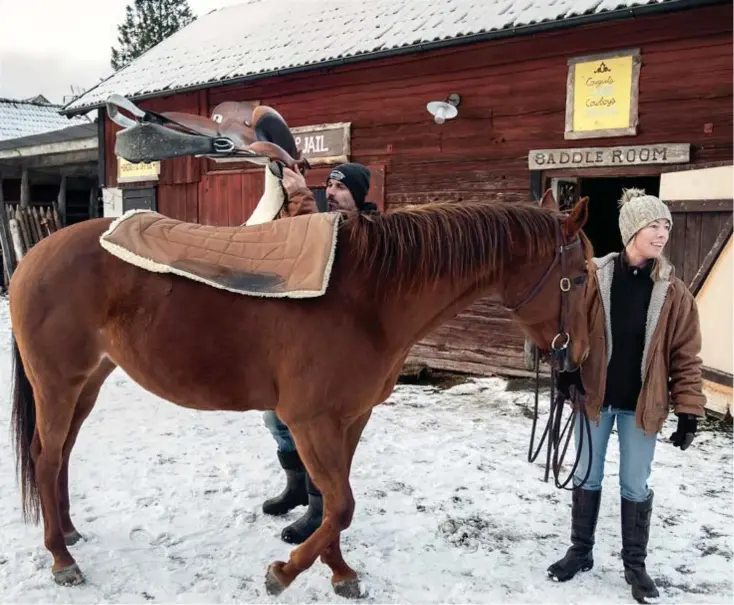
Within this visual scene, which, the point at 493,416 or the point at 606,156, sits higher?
the point at 606,156

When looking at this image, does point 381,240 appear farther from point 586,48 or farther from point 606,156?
point 586,48

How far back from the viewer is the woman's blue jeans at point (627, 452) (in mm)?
2385

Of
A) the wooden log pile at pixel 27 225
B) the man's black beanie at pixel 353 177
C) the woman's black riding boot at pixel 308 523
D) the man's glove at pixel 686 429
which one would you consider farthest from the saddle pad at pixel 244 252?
the wooden log pile at pixel 27 225

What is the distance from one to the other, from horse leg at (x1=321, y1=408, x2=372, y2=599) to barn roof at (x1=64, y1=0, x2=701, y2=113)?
14.3 feet

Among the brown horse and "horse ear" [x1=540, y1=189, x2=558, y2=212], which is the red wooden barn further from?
the brown horse

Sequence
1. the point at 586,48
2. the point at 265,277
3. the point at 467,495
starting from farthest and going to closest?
the point at 586,48 → the point at 467,495 → the point at 265,277

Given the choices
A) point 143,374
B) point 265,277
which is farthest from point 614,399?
point 143,374

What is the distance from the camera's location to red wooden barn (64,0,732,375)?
4.93m

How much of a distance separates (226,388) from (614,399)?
1591 mm

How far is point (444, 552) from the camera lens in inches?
107

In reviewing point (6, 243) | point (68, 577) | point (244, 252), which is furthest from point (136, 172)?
point (68, 577)

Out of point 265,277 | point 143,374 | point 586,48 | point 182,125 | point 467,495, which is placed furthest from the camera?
point 586,48

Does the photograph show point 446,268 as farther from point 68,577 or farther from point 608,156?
point 608,156

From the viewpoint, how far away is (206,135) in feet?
8.61
